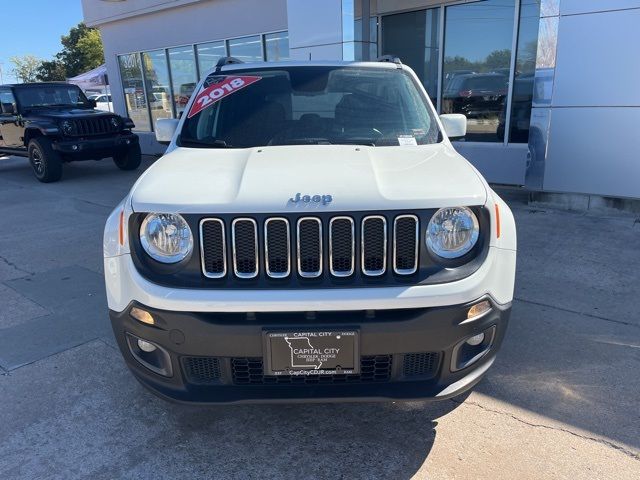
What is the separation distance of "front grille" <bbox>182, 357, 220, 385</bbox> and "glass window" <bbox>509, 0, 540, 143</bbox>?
24.0 ft

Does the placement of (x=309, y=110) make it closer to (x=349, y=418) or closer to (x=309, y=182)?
(x=309, y=182)

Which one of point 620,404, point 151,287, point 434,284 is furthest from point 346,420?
point 620,404

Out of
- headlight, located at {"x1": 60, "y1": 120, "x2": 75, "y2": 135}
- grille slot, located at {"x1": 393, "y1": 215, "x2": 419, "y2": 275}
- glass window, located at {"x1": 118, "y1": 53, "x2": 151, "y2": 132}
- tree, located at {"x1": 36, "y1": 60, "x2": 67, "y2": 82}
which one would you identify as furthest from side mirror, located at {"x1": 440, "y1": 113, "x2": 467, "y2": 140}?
tree, located at {"x1": 36, "y1": 60, "x2": 67, "y2": 82}

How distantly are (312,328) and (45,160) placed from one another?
9761 mm

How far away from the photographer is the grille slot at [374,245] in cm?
218

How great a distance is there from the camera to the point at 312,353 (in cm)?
212

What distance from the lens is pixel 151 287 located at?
2154 mm

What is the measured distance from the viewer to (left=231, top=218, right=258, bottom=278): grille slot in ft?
7.13

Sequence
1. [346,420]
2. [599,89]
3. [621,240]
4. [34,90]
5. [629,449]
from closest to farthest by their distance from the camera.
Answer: [629,449], [346,420], [621,240], [599,89], [34,90]

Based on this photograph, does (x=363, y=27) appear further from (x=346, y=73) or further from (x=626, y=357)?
(x=626, y=357)

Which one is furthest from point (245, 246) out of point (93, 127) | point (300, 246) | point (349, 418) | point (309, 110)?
point (93, 127)

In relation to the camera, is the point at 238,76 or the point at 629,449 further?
the point at 238,76

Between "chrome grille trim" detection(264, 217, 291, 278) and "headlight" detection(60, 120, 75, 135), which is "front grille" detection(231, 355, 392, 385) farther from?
"headlight" detection(60, 120, 75, 135)

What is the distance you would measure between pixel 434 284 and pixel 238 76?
92.4 inches
